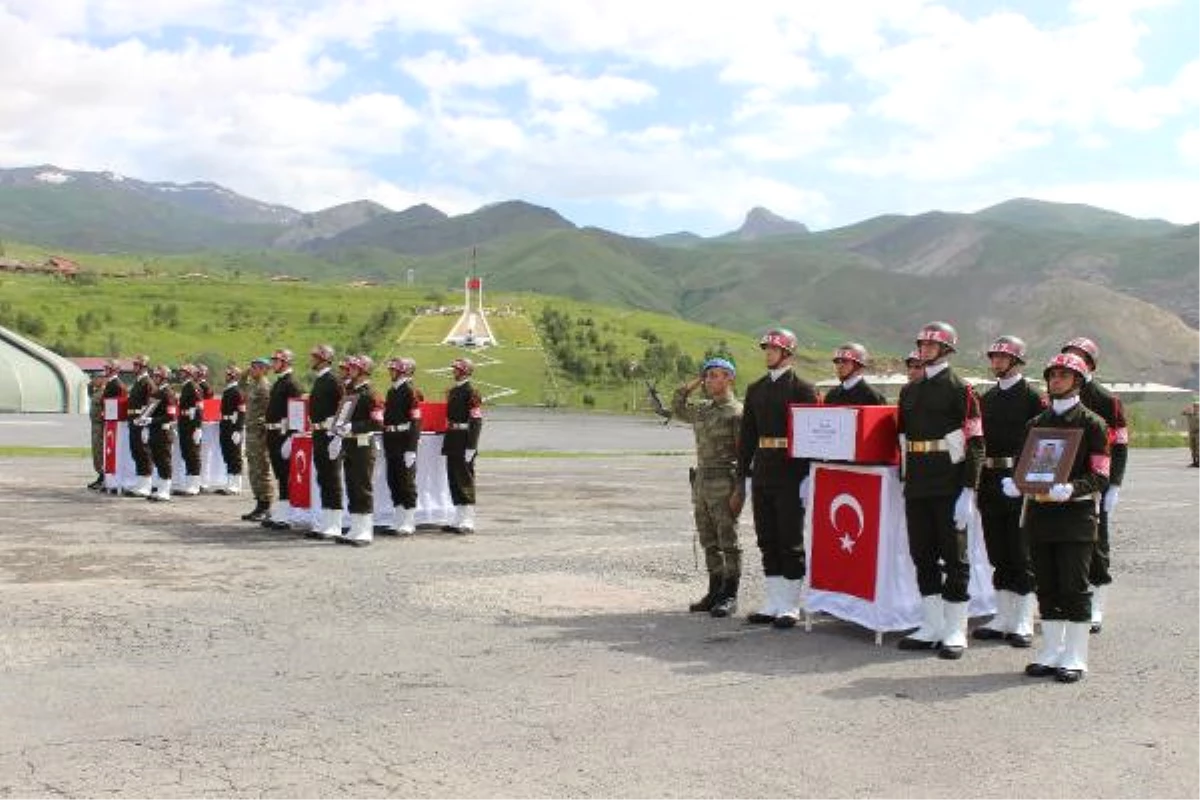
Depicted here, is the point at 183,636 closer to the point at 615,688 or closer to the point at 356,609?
the point at 356,609

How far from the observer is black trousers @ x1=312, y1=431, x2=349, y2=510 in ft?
48.6

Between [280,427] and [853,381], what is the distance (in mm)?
9182

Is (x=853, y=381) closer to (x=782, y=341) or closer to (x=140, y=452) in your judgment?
(x=782, y=341)

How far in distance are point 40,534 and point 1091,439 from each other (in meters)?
12.4

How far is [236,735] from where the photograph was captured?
6305 millimetres

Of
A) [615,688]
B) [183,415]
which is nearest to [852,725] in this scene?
[615,688]

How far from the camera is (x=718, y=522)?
406 inches

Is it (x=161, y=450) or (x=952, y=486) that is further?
(x=161, y=450)

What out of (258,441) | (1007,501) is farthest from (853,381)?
(258,441)

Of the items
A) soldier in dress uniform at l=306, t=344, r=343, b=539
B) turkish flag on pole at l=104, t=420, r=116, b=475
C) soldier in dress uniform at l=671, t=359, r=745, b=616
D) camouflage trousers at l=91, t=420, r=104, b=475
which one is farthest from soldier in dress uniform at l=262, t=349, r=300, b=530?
soldier in dress uniform at l=671, t=359, r=745, b=616

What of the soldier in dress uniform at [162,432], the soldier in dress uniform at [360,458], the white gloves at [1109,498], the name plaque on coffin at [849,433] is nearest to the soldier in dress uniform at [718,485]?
the name plaque on coffin at [849,433]

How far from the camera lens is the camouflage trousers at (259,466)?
55.0 ft

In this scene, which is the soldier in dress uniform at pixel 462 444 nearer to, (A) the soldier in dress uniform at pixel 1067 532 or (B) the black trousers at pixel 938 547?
(B) the black trousers at pixel 938 547

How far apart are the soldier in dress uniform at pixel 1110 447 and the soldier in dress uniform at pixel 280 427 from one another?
10331 millimetres
